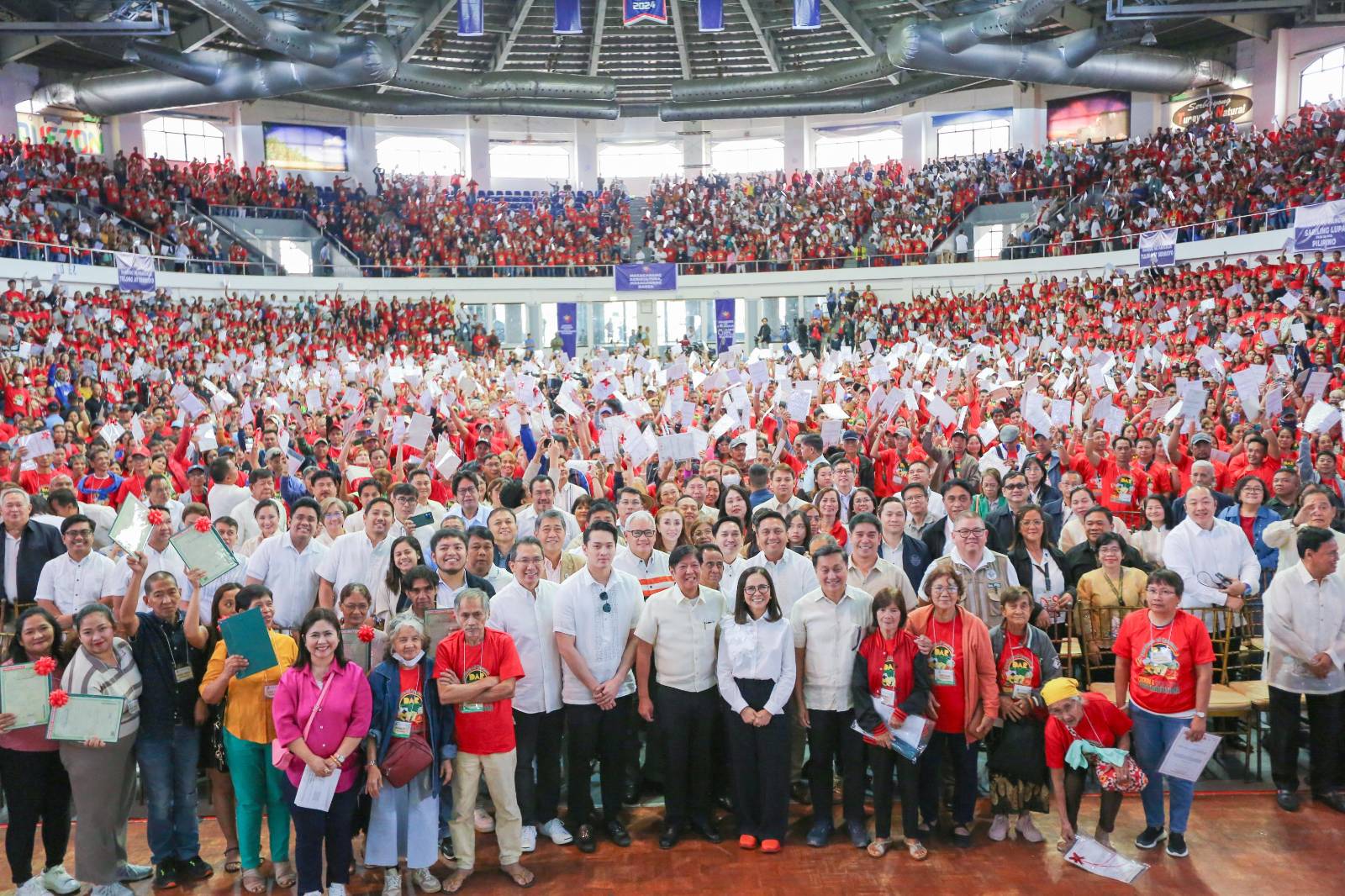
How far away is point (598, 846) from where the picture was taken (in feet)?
17.9

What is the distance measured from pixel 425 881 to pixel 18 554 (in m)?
3.56

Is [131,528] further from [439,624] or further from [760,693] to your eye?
[760,693]

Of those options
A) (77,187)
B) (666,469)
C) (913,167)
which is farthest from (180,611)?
(913,167)

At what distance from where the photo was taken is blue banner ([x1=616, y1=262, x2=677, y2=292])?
33.4 m

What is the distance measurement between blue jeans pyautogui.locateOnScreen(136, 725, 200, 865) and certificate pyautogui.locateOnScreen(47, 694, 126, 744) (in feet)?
0.96

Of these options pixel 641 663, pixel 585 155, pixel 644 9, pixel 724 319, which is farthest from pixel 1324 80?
pixel 641 663

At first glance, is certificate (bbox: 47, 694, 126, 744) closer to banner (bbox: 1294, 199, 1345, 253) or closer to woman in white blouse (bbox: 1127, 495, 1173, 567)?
woman in white blouse (bbox: 1127, 495, 1173, 567)

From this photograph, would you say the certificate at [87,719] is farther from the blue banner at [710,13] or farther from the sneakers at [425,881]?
the blue banner at [710,13]

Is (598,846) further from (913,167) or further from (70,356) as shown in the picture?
(913,167)

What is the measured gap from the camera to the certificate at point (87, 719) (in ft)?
15.3

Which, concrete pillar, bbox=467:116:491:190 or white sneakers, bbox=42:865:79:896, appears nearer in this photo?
white sneakers, bbox=42:865:79:896

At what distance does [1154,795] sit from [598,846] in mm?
2911

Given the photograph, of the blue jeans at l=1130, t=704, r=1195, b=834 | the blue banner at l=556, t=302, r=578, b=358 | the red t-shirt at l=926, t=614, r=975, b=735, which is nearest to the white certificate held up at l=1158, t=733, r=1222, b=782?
the blue jeans at l=1130, t=704, r=1195, b=834

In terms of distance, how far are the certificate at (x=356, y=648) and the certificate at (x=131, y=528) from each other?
1174 mm
